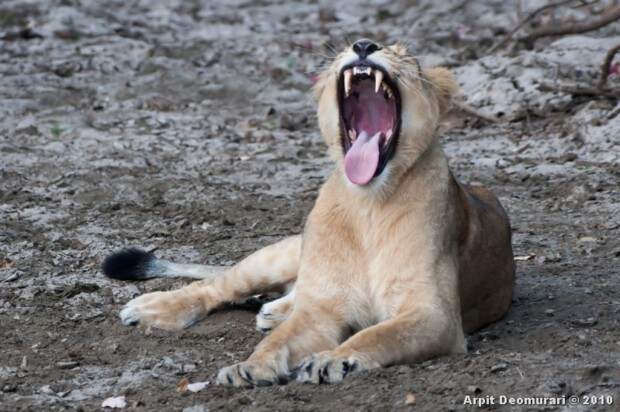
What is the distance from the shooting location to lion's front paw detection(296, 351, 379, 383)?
4.42 m

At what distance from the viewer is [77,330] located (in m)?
5.52

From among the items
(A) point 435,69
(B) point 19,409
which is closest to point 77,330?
(B) point 19,409

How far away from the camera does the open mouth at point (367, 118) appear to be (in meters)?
5.00

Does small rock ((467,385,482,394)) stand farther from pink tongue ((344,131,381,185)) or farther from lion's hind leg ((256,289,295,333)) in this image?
lion's hind leg ((256,289,295,333))

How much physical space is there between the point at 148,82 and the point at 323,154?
2.53m

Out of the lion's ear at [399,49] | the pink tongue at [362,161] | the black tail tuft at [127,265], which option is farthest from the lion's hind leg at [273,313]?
the lion's ear at [399,49]

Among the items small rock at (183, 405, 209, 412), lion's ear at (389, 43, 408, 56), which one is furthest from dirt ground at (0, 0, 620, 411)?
lion's ear at (389, 43, 408, 56)

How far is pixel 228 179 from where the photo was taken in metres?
8.60

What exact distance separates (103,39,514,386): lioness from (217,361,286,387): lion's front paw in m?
0.06

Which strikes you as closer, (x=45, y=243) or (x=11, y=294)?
(x=11, y=294)

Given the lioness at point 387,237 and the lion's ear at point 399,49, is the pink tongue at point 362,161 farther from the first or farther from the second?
the lion's ear at point 399,49

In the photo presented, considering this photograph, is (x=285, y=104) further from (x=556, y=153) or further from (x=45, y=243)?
(x=45, y=243)

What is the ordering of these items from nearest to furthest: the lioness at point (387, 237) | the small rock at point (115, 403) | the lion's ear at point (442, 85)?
the small rock at point (115, 403)
the lioness at point (387, 237)
the lion's ear at point (442, 85)

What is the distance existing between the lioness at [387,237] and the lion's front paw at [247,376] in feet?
0.19
